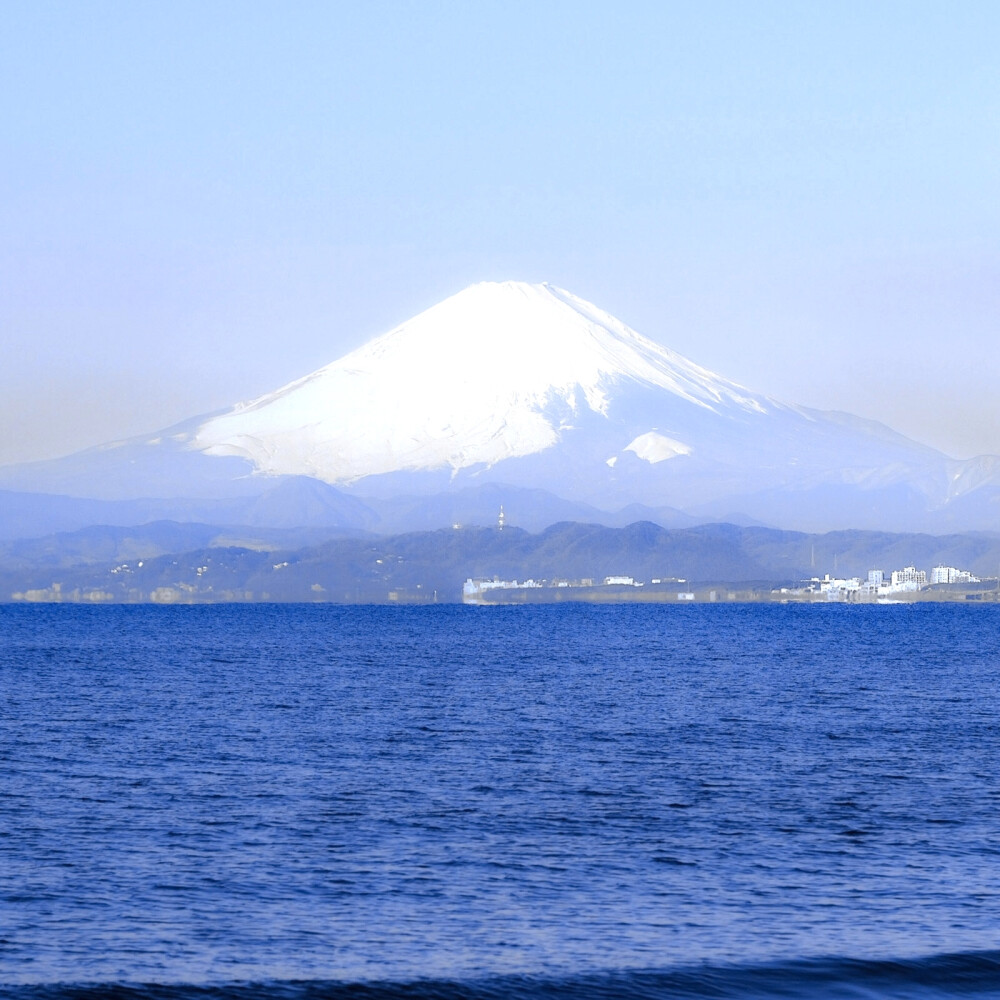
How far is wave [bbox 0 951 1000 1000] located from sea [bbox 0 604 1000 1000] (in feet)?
0.17

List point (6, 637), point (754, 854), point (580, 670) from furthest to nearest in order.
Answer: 1. point (6, 637)
2. point (580, 670)
3. point (754, 854)

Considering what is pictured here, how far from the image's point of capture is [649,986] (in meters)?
20.6

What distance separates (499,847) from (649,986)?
8904 mm

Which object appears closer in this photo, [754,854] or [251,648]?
[754,854]

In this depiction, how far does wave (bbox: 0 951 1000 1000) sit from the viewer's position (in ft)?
66.2

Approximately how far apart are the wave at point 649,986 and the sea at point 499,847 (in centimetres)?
5

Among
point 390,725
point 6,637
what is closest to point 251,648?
point 6,637

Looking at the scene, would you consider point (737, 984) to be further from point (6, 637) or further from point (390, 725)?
point (6, 637)

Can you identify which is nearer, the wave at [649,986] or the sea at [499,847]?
the wave at [649,986]

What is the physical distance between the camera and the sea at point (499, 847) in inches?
838

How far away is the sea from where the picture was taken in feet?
69.8

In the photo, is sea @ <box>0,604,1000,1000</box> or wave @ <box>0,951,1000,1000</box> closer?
wave @ <box>0,951,1000,1000</box>

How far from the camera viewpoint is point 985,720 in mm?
54250

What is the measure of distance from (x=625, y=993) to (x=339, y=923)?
5.12 meters
